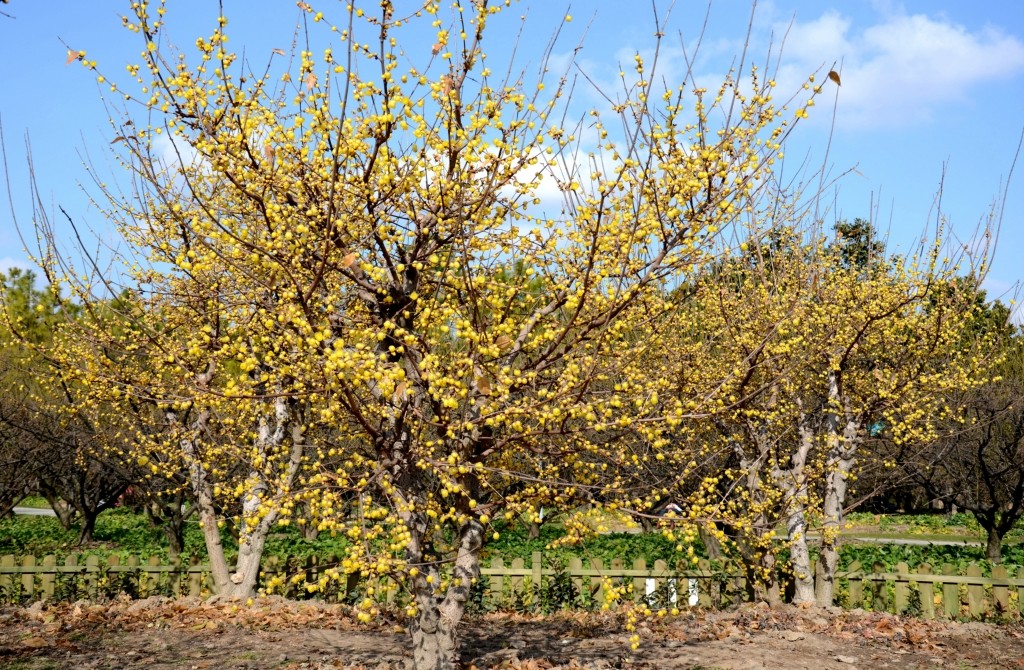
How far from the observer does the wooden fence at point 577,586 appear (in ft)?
36.3

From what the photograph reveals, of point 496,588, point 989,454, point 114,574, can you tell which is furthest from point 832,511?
point 989,454

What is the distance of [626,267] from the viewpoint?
5629 mm

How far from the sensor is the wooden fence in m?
11.1

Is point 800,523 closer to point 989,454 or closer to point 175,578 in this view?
point 175,578

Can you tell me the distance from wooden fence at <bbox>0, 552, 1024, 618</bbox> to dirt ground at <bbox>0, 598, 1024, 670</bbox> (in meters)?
0.40

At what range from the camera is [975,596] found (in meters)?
11.1

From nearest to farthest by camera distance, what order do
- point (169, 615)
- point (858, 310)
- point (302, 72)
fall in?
point (302, 72)
point (169, 615)
point (858, 310)

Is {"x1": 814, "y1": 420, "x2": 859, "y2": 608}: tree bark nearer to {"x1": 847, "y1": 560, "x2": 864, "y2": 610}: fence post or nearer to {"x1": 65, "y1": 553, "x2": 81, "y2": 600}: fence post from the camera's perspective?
{"x1": 847, "y1": 560, "x2": 864, "y2": 610}: fence post

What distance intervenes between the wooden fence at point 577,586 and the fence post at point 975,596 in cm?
1

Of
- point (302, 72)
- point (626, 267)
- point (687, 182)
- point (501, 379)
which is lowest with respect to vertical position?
point (501, 379)

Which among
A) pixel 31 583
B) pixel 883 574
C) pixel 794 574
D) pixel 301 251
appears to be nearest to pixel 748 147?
pixel 301 251

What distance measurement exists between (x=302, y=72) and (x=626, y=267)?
2.70 metres

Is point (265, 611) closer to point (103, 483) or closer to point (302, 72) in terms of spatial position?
point (302, 72)

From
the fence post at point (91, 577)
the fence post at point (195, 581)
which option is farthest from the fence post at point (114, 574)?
the fence post at point (195, 581)
